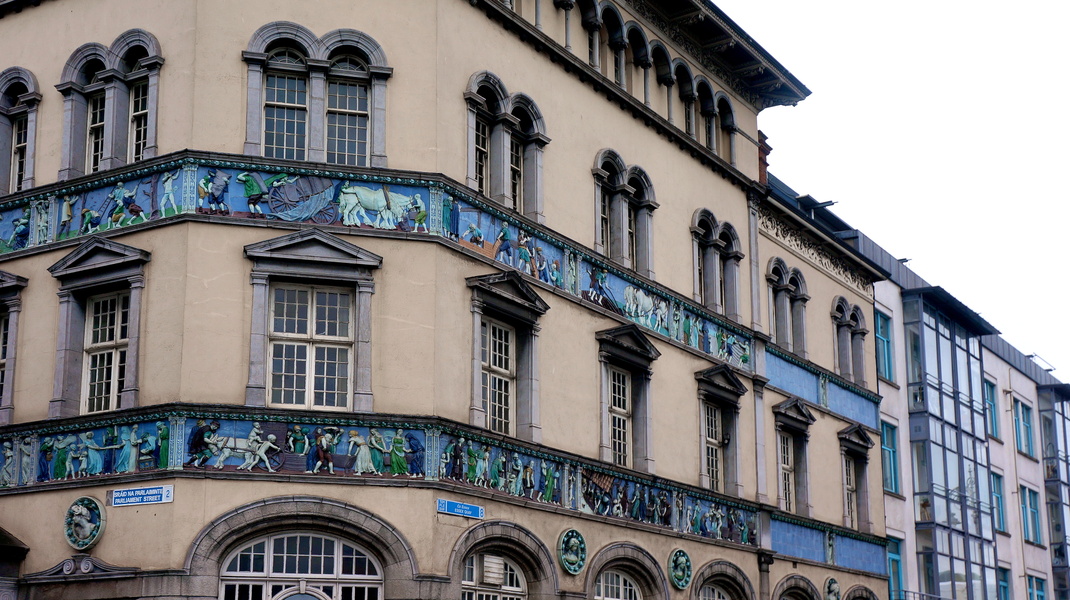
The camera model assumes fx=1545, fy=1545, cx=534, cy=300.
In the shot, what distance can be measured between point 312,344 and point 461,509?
3.44 metres

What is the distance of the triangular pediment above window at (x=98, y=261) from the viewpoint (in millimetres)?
23641

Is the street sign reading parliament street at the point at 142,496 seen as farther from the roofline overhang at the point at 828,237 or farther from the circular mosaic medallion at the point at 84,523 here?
the roofline overhang at the point at 828,237

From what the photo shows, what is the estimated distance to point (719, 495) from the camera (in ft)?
106

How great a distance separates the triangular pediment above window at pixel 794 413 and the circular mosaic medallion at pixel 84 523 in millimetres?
17345

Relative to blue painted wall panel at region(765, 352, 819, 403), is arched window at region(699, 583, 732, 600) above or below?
below

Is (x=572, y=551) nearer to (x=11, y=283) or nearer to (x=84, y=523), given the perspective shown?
(x=84, y=523)

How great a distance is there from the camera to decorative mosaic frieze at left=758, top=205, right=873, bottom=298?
37.7 metres

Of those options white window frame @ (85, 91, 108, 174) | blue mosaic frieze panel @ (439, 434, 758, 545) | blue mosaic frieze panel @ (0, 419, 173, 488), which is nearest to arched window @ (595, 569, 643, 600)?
blue mosaic frieze panel @ (439, 434, 758, 545)

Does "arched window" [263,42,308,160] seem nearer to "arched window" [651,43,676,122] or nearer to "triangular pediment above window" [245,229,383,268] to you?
"triangular pediment above window" [245,229,383,268]

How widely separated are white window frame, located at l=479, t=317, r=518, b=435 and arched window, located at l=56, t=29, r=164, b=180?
20.5ft

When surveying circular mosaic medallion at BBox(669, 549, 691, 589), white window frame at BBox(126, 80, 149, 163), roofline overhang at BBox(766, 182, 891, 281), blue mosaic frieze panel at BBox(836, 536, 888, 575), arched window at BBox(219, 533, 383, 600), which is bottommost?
arched window at BBox(219, 533, 383, 600)

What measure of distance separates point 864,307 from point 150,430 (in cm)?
2541

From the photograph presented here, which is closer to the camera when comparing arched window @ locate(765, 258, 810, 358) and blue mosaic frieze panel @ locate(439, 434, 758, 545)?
blue mosaic frieze panel @ locate(439, 434, 758, 545)

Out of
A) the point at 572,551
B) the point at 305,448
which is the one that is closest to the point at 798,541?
the point at 572,551
